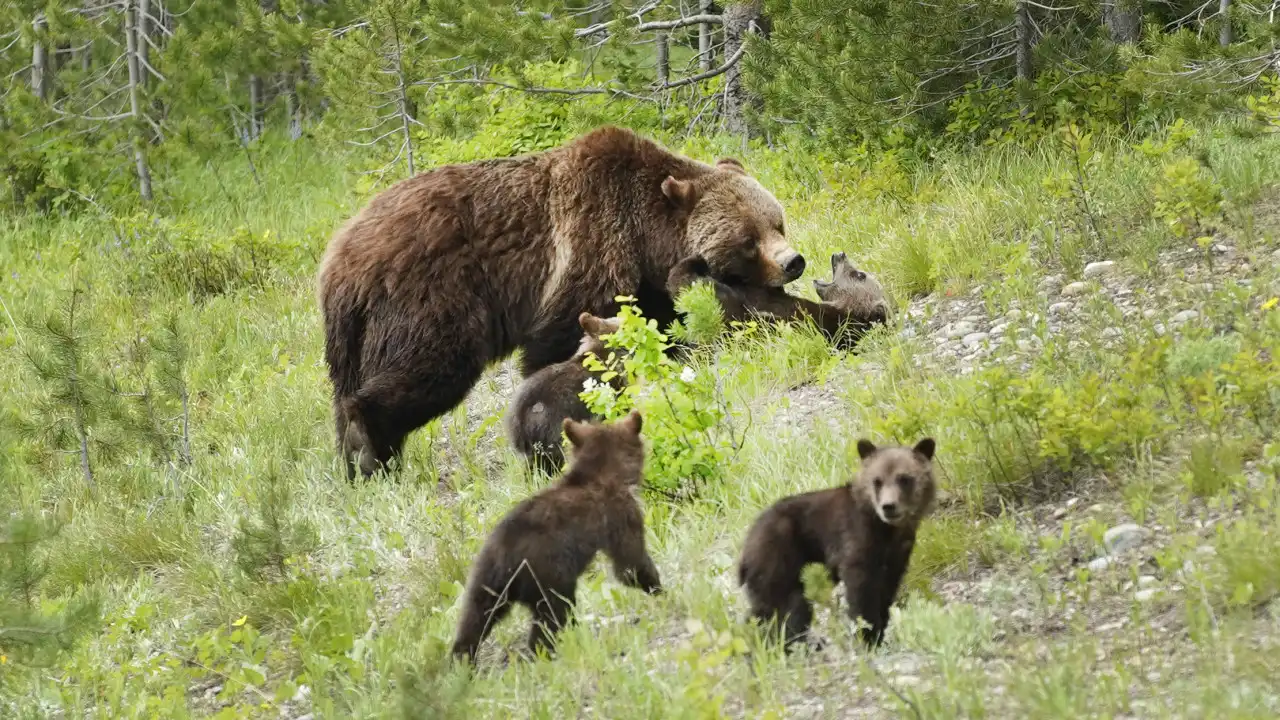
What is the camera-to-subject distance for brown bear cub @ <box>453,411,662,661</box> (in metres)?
4.38

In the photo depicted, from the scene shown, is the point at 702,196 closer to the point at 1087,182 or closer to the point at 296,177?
the point at 1087,182

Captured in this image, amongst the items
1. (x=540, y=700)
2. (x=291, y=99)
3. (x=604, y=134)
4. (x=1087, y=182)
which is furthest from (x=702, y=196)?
(x=291, y=99)

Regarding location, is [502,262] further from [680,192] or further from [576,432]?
[576,432]

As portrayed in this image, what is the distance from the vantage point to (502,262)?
25.1ft

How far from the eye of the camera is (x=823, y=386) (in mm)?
7016

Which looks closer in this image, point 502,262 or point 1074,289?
point 1074,289

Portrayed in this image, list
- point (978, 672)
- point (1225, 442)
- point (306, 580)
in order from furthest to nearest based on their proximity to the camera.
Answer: point (306, 580) → point (1225, 442) → point (978, 672)

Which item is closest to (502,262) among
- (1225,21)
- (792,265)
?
(792,265)

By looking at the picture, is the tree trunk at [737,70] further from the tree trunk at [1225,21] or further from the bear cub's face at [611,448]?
the bear cub's face at [611,448]

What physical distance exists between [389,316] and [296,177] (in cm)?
1054

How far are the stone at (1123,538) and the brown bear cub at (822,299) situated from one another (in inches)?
126

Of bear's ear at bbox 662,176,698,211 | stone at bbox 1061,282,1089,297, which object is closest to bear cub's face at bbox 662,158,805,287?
bear's ear at bbox 662,176,698,211

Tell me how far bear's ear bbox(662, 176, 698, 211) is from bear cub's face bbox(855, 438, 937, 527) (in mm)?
A: 4070

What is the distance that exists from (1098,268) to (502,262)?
310 centimetres
